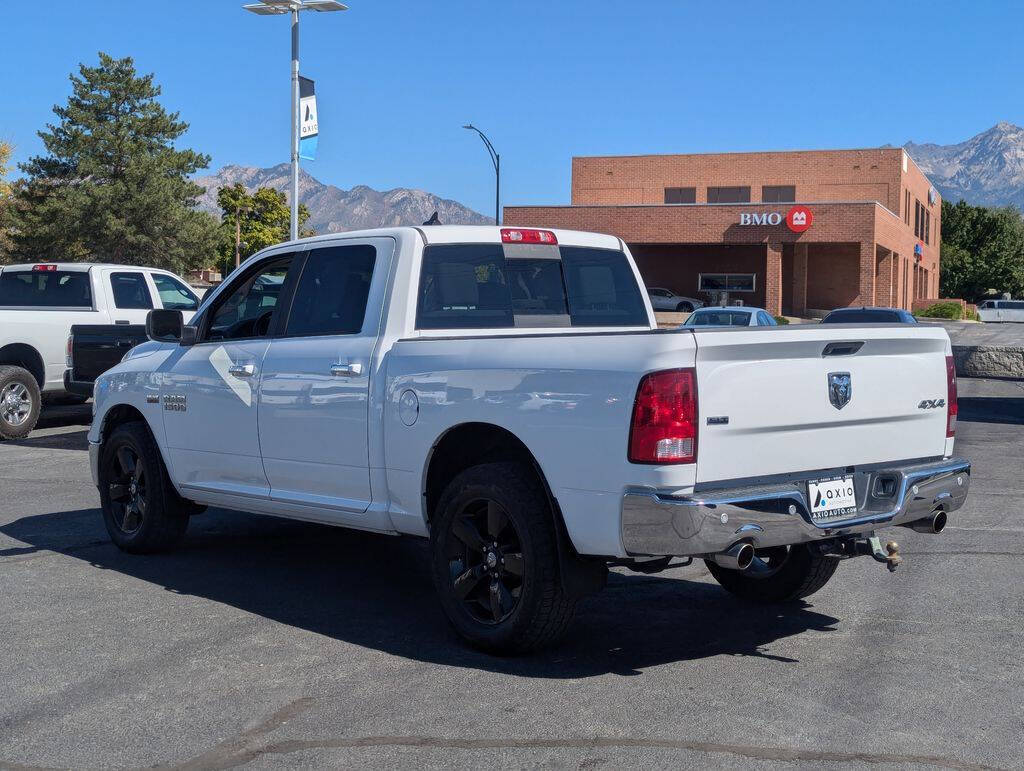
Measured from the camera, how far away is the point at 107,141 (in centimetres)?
6172

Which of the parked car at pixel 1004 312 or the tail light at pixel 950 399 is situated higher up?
the parked car at pixel 1004 312

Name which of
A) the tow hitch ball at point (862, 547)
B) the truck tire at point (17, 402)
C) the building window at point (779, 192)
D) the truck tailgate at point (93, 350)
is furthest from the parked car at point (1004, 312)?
the tow hitch ball at point (862, 547)

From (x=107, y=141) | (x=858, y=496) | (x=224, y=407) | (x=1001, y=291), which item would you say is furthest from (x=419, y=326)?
(x=1001, y=291)

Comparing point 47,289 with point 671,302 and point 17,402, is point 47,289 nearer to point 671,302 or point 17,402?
point 17,402

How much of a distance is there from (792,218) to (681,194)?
16064mm

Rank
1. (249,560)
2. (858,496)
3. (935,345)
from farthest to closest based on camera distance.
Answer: (249,560), (935,345), (858,496)

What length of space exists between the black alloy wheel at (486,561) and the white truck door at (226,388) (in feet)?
5.53

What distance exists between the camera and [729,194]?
6906 cm

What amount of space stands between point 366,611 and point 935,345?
3.26 metres

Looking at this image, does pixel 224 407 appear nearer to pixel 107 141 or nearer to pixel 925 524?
pixel 925 524

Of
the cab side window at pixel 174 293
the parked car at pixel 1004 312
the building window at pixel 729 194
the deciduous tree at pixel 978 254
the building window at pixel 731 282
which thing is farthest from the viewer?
the deciduous tree at pixel 978 254

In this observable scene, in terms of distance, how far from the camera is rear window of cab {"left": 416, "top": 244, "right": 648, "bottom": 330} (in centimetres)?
642

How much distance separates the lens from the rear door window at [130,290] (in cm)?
1609

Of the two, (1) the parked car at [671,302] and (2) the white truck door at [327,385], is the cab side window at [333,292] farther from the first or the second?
(1) the parked car at [671,302]
